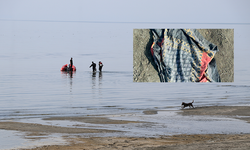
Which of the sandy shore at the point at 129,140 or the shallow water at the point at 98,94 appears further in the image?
the shallow water at the point at 98,94

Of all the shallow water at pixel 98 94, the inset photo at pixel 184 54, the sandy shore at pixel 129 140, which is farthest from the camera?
the inset photo at pixel 184 54

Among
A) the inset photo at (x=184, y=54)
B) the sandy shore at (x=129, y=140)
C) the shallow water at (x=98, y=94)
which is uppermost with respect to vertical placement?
the inset photo at (x=184, y=54)

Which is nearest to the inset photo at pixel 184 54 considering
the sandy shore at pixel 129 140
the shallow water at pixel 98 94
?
the shallow water at pixel 98 94

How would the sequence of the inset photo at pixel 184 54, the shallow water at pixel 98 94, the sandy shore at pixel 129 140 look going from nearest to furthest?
the sandy shore at pixel 129 140
the shallow water at pixel 98 94
the inset photo at pixel 184 54

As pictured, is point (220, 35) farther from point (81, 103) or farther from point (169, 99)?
point (81, 103)

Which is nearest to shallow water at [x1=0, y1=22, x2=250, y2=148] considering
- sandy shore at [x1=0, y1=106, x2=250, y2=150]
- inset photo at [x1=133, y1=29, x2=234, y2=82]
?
sandy shore at [x1=0, y1=106, x2=250, y2=150]

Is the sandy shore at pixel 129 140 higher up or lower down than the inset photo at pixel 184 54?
lower down

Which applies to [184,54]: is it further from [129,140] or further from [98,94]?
[129,140]

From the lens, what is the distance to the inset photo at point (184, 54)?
20453mm

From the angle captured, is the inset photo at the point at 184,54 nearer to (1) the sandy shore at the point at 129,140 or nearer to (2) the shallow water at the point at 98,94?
(2) the shallow water at the point at 98,94

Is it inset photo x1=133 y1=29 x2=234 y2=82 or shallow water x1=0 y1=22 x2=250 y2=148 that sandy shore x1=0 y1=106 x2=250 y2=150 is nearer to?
shallow water x1=0 y1=22 x2=250 y2=148

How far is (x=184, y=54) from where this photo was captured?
2086 cm

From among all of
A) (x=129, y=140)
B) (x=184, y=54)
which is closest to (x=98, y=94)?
(x=184, y=54)

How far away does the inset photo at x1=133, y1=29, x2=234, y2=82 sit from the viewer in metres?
20.5
